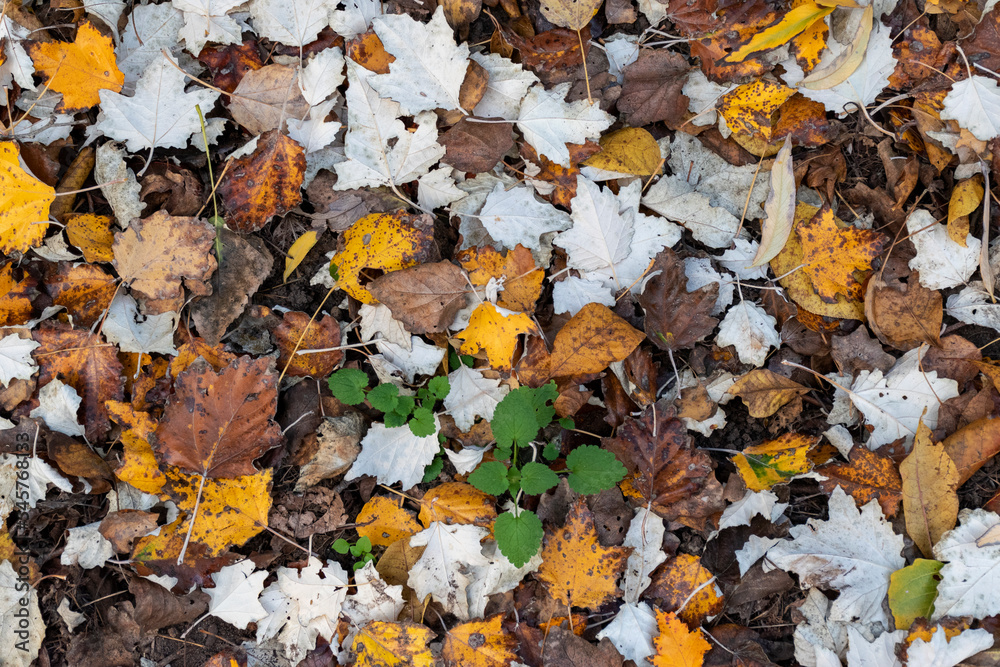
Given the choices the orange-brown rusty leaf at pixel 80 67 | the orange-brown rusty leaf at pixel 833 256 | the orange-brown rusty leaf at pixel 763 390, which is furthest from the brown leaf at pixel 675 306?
the orange-brown rusty leaf at pixel 80 67

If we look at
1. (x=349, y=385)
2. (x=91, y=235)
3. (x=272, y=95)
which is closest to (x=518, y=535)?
(x=349, y=385)

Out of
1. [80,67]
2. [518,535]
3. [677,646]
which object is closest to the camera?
[518,535]

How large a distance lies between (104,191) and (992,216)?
317cm

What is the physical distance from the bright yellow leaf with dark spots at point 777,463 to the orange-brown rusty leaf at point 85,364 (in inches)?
89.3

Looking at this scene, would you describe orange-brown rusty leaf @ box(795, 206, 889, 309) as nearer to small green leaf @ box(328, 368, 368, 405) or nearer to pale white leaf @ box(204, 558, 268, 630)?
small green leaf @ box(328, 368, 368, 405)

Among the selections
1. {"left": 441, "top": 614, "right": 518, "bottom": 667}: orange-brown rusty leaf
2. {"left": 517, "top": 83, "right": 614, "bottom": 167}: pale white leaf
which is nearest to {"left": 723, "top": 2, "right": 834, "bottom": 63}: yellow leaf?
{"left": 517, "top": 83, "right": 614, "bottom": 167}: pale white leaf

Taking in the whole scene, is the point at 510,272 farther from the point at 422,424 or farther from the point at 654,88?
the point at 654,88

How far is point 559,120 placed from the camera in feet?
7.01

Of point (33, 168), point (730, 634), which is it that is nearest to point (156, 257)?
point (33, 168)

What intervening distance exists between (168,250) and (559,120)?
4.78 ft

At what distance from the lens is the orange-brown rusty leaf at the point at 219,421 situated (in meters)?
2.11

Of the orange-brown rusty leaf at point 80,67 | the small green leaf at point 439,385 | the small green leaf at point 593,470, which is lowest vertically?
the small green leaf at point 593,470

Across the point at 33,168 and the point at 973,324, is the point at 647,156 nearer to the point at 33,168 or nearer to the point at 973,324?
the point at 973,324

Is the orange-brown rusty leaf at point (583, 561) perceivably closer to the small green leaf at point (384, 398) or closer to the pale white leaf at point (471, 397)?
the pale white leaf at point (471, 397)
